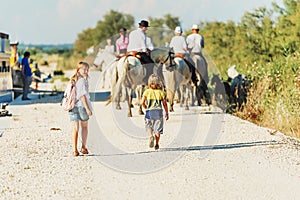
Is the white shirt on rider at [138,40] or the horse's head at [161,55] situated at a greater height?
the white shirt on rider at [138,40]

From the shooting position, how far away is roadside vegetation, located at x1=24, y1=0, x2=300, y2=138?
16500 mm

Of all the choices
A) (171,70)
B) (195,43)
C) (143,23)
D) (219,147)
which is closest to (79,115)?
(219,147)

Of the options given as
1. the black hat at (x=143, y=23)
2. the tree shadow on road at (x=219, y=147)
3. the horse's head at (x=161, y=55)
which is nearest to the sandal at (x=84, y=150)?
the tree shadow on road at (x=219, y=147)

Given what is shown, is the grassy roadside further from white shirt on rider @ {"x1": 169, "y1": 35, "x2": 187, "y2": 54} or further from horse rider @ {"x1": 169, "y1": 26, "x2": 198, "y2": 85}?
white shirt on rider @ {"x1": 169, "y1": 35, "x2": 187, "y2": 54}

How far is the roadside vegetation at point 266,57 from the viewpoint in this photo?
54.1ft

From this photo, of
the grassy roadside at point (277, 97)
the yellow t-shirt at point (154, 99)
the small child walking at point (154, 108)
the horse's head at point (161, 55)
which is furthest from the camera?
the horse's head at point (161, 55)

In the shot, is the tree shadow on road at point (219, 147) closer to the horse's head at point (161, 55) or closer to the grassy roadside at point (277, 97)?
the grassy roadside at point (277, 97)

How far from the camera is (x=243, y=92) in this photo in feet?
64.2

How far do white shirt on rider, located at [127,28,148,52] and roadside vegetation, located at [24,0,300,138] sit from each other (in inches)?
138

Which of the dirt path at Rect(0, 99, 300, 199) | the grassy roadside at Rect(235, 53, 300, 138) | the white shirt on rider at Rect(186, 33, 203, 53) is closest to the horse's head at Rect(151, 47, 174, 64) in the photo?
the white shirt on rider at Rect(186, 33, 203, 53)

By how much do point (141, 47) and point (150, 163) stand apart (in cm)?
753

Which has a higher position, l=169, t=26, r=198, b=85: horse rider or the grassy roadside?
l=169, t=26, r=198, b=85: horse rider

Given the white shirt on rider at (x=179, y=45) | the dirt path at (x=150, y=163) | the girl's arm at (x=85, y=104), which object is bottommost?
the dirt path at (x=150, y=163)

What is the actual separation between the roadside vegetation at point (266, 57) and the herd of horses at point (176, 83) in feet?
2.73
